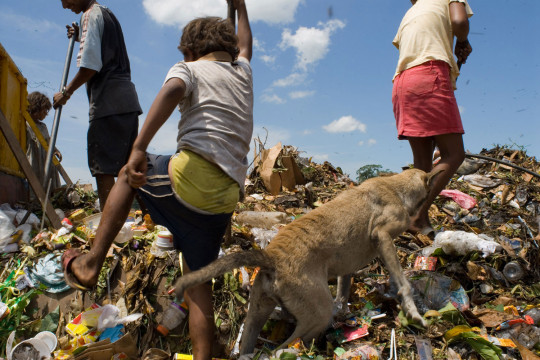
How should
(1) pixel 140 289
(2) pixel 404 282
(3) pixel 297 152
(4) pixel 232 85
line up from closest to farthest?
(4) pixel 232 85
(2) pixel 404 282
(1) pixel 140 289
(3) pixel 297 152

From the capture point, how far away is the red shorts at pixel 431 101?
152 inches

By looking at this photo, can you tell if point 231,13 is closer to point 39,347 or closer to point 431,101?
point 431,101

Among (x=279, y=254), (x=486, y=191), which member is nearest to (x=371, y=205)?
(x=279, y=254)

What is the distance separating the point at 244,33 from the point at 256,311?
2.18 metres

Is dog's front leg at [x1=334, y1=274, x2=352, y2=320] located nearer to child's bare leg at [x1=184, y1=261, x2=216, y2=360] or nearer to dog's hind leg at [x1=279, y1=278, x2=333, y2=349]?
dog's hind leg at [x1=279, y1=278, x2=333, y2=349]

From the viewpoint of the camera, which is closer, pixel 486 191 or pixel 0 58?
pixel 0 58

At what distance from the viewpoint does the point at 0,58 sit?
233 inches

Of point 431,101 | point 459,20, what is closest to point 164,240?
point 431,101

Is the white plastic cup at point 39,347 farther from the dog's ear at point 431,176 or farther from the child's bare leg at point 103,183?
the dog's ear at point 431,176

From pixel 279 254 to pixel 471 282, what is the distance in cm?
238

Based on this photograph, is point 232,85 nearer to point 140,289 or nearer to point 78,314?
point 140,289

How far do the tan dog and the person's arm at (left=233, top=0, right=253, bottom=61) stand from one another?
1404 millimetres

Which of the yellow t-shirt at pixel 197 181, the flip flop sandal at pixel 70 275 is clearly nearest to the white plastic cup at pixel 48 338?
the flip flop sandal at pixel 70 275

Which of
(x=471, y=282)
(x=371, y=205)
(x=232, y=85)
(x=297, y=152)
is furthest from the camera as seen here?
(x=297, y=152)
